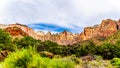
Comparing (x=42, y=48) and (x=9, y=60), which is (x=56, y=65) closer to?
(x=9, y=60)

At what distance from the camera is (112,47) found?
106 metres

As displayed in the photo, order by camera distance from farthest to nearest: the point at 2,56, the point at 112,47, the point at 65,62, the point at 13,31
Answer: the point at 13,31, the point at 112,47, the point at 2,56, the point at 65,62

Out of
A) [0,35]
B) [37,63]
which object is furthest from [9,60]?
[0,35]

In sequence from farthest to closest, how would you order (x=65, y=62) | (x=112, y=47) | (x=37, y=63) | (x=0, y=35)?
(x=112, y=47) < (x=0, y=35) < (x=65, y=62) < (x=37, y=63)

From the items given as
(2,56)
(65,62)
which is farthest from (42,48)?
(65,62)

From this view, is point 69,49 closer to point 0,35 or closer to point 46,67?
point 0,35

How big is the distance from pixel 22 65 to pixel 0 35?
248 feet

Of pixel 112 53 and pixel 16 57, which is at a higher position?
pixel 16 57

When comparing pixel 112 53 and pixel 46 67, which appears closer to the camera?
pixel 46 67

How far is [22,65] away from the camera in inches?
985

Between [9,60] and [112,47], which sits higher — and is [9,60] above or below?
above

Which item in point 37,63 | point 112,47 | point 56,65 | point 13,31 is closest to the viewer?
point 37,63

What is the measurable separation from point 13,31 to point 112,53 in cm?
10422

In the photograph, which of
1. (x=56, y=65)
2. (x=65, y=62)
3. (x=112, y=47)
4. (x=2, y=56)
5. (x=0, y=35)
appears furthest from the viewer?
(x=112, y=47)
